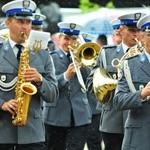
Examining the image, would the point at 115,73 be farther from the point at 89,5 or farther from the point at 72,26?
the point at 89,5

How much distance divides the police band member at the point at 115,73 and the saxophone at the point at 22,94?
158cm

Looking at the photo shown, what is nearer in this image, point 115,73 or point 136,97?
point 136,97

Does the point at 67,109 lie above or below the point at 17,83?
below

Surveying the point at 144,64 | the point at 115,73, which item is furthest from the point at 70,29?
the point at 144,64

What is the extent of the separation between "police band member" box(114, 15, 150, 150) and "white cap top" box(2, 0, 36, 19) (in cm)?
133

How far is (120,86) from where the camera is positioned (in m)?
7.82

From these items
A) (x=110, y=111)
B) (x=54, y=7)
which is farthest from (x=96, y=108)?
(x=54, y=7)

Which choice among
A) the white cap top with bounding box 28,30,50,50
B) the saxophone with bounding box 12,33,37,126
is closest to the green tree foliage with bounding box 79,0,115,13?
the white cap top with bounding box 28,30,50,50

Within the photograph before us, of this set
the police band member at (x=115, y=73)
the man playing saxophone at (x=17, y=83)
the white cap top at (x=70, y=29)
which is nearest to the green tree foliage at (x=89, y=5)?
the white cap top at (x=70, y=29)

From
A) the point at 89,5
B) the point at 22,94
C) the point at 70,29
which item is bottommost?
the point at 89,5

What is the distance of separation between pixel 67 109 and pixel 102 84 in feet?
6.20

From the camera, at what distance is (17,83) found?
27.1ft

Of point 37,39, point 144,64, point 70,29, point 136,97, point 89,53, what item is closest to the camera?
point 136,97

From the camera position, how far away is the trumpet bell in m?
9.16
